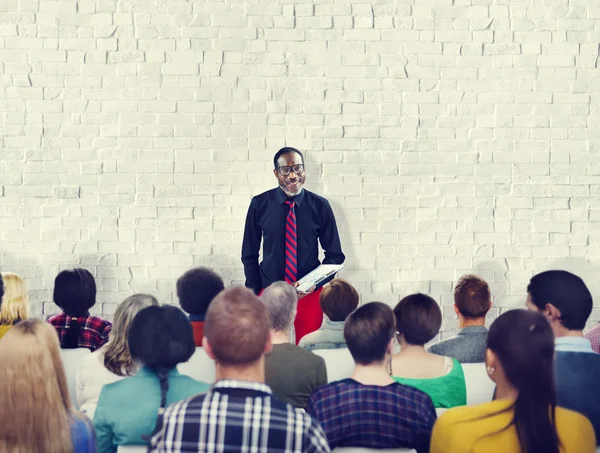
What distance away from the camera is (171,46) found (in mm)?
4590

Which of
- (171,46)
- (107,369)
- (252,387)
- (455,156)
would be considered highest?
(171,46)

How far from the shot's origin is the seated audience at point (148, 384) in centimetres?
207

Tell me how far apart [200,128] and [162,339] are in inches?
106

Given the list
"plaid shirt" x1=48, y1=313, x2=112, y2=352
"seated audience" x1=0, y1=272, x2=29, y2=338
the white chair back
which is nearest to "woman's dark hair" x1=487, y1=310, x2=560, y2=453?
the white chair back

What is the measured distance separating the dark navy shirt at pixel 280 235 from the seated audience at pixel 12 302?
1.36 metres

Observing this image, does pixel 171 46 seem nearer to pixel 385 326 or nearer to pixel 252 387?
pixel 385 326

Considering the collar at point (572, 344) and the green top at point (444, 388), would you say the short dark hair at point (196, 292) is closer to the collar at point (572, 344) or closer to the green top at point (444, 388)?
the green top at point (444, 388)

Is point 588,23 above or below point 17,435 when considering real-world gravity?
above

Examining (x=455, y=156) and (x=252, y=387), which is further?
(x=455, y=156)

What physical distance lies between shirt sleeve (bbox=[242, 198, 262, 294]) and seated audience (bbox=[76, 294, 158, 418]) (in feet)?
5.74

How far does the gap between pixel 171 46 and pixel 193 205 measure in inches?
36.7

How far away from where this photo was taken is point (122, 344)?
2547mm

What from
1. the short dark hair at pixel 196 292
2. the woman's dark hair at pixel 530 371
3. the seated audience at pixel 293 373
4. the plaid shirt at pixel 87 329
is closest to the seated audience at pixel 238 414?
the woman's dark hair at pixel 530 371

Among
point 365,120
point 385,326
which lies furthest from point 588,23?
point 385,326
